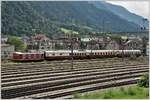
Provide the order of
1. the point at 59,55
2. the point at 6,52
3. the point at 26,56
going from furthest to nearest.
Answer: the point at 6,52, the point at 59,55, the point at 26,56

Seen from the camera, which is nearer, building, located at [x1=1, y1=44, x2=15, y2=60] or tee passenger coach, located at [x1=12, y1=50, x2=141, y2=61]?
tee passenger coach, located at [x1=12, y1=50, x2=141, y2=61]

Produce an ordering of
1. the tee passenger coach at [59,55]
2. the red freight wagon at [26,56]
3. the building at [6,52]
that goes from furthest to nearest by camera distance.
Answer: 1. the building at [6,52]
2. the tee passenger coach at [59,55]
3. the red freight wagon at [26,56]

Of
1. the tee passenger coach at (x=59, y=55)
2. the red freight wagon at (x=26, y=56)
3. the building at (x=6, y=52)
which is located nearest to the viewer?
the red freight wagon at (x=26, y=56)

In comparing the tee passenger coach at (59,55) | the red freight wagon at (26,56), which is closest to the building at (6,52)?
the red freight wagon at (26,56)

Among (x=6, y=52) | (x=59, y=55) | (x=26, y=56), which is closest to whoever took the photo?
(x=26, y=56)

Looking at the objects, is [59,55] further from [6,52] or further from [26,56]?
[6,52]

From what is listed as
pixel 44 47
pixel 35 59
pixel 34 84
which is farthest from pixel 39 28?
pixel 34 84

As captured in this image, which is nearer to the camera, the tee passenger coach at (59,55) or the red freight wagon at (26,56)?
the red freight wagon at (26,56)

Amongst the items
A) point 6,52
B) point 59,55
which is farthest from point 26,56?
point 6,52

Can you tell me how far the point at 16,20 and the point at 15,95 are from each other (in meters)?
128

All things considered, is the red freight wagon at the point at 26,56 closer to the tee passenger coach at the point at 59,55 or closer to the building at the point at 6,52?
the tee passenger coach at the point at 59,55

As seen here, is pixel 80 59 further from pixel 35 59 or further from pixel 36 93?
pixel 36 93

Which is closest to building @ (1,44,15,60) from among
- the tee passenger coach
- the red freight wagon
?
the red freight wagon

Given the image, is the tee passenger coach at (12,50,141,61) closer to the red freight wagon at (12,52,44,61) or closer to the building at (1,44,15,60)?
the red freight wagon at (12,52,44,61)
